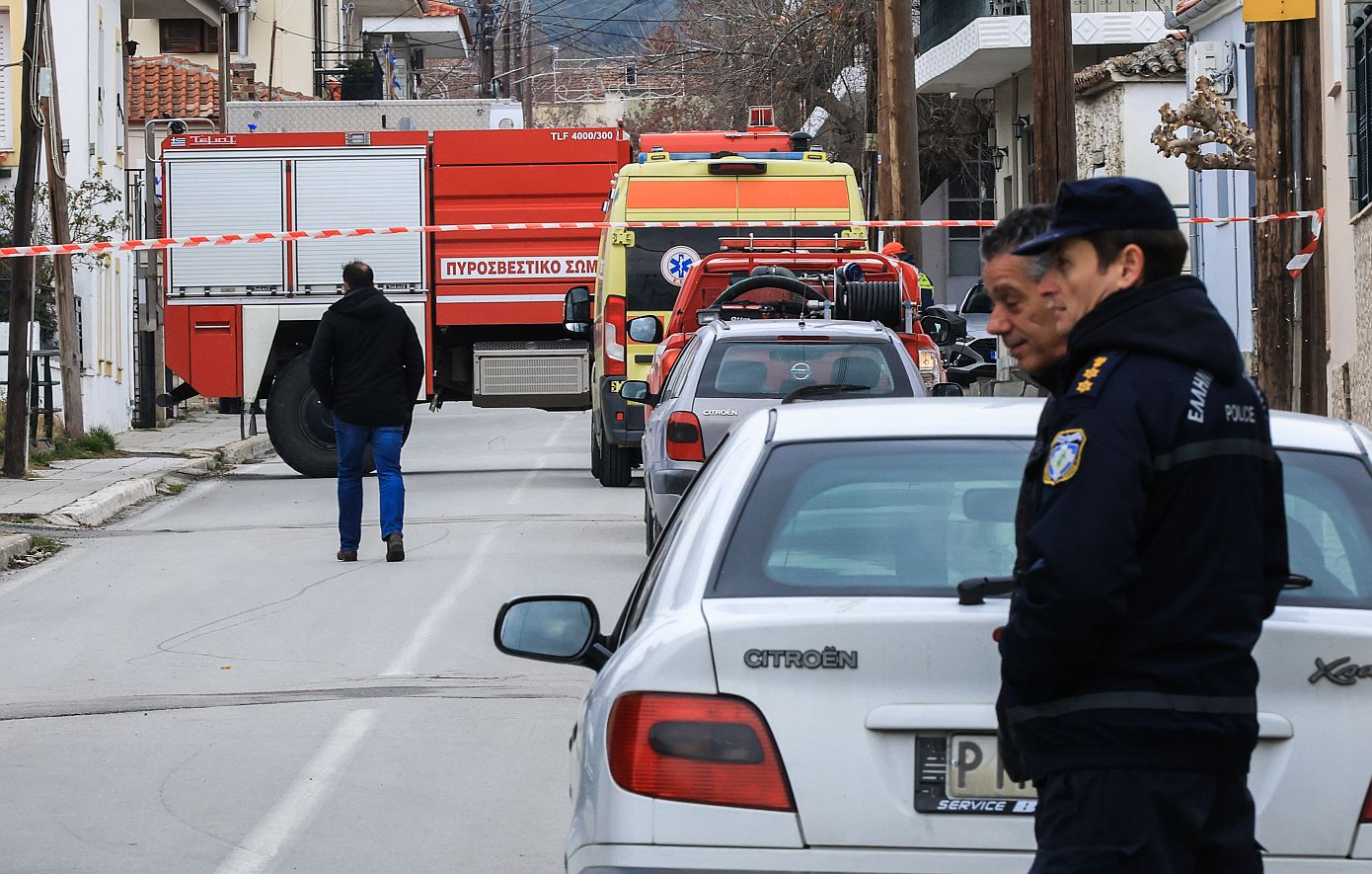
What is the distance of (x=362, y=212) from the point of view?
20203 mm

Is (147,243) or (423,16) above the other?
(423,16)

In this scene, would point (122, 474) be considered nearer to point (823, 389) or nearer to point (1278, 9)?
point (823, 389)

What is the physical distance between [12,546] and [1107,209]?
12276 mm

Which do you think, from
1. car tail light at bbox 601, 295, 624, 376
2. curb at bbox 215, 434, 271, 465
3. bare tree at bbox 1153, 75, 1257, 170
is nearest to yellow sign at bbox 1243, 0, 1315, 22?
bare tree at bbox 1153, 75, 1257, 170

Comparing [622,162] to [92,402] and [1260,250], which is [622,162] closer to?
[1260,250]

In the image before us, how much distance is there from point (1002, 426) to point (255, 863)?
113 inches

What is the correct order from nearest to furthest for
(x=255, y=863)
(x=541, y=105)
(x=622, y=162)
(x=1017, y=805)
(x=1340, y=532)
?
1. (x=1017, y=805)
2. (x=1340, y=532)
3. (x=255, y=863)
4. (x=622, y=162)
5. (x=541, y=105)

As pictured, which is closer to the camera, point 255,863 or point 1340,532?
point 1340,532

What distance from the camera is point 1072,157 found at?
1745 centimetres

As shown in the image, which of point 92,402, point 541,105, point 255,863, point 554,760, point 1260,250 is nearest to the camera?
point 255,863

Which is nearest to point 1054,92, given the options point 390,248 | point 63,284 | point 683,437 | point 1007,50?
point 390,248

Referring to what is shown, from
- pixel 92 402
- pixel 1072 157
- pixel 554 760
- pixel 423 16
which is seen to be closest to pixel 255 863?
pixel 554 760

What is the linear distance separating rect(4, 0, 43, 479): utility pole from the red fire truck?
138 cm

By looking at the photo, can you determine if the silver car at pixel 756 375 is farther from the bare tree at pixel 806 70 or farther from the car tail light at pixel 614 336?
the bare tree at pixel 806 70
